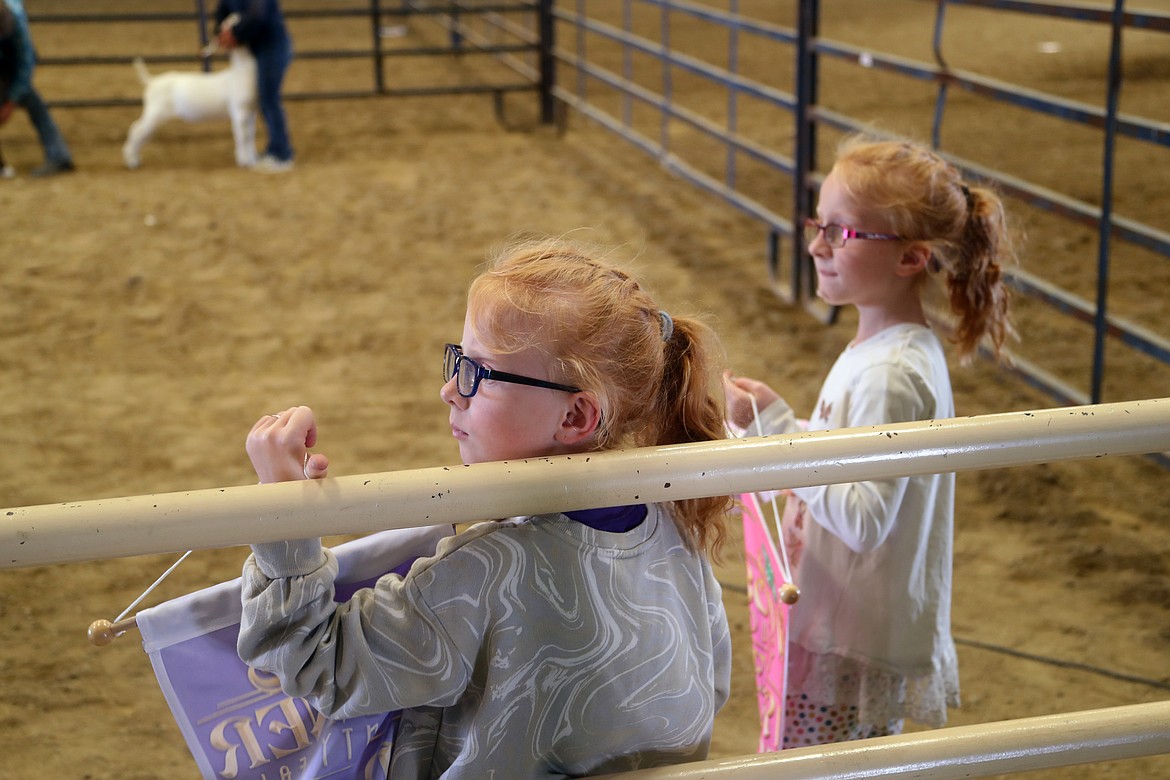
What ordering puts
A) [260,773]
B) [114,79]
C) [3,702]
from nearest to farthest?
[260,773]
[3,702]
[114,79]

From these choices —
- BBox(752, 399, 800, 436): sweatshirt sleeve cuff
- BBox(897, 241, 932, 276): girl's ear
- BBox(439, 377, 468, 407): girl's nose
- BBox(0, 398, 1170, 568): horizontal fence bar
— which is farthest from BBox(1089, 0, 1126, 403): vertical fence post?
BBox(439, 377, 468, 407): girl's nose

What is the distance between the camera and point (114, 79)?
8.11 m

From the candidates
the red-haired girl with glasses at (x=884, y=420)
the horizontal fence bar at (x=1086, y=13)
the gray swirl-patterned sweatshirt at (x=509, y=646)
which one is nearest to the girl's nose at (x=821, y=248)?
the red-haired girl with glasses at (x=884, y=420)

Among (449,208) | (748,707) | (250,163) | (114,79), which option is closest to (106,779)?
(748,707)

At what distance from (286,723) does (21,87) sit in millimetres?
5677

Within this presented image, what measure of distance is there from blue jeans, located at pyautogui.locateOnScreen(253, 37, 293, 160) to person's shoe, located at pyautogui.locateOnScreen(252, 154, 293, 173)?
81 mm

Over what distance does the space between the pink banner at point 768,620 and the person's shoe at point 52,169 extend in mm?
5389

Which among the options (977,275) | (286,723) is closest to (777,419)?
(977,275)

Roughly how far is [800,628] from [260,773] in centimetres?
85

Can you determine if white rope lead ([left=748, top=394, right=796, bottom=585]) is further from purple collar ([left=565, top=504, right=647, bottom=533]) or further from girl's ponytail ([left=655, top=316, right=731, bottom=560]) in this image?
purple collar ([left=565, top=504, right=647, bottom=533])

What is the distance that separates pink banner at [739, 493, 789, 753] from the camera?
1.27 m

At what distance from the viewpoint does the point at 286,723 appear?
0.96 meters

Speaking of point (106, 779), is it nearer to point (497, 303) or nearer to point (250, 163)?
point (497, 303)

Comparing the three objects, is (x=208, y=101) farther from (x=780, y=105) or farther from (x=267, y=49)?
(x=780, y=105)
